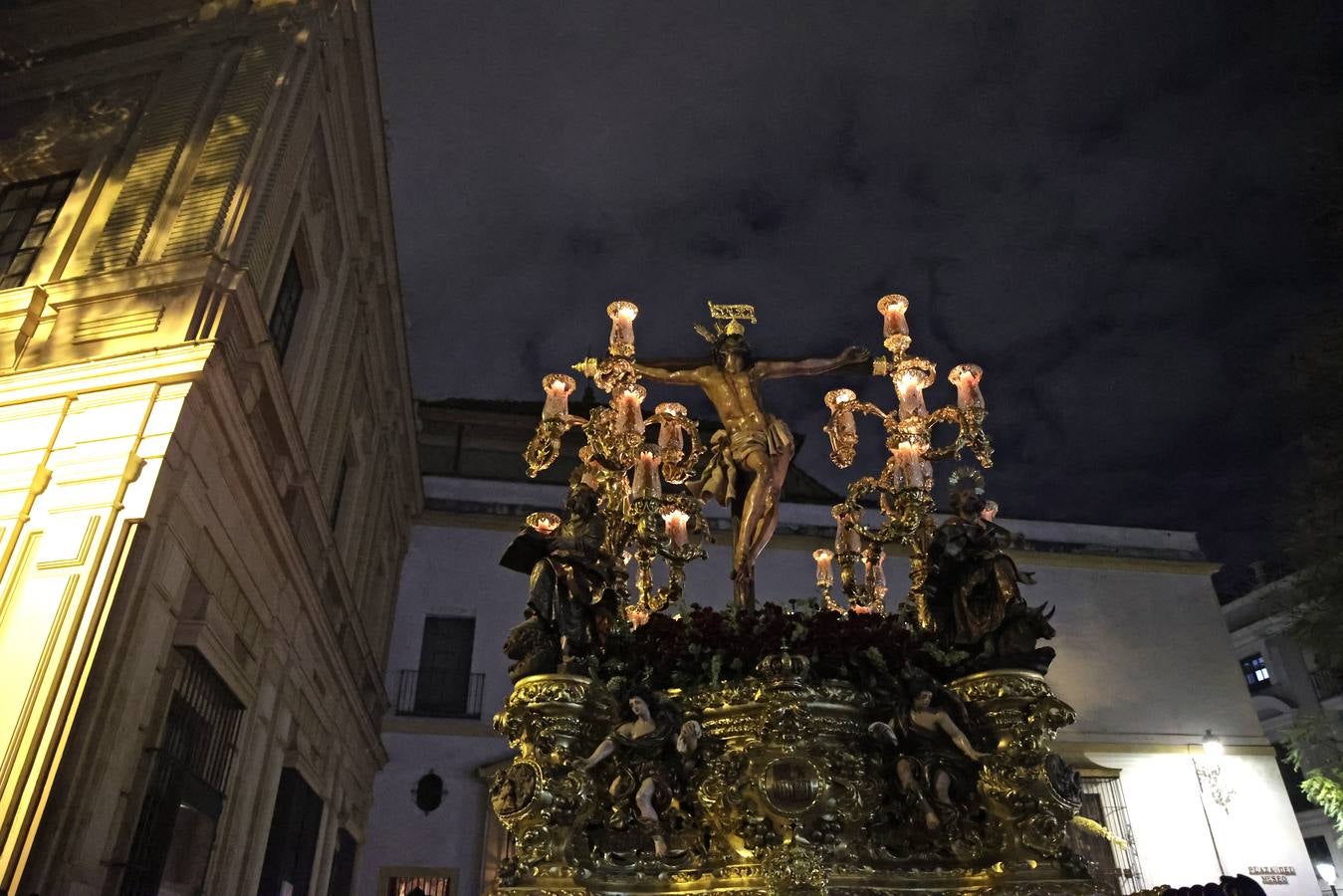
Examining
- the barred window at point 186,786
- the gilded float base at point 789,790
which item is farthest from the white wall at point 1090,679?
the gilded float base at point 789,790

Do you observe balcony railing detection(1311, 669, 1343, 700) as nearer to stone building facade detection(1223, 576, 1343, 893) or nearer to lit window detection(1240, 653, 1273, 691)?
stone building facade detection(1223, 576, 1343, 893)

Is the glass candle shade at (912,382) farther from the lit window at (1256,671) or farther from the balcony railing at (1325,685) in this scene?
the lit window at (1256,671)

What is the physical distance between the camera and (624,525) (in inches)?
314

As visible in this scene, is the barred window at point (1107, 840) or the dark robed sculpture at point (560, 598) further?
the barred window at point (1107, 840)

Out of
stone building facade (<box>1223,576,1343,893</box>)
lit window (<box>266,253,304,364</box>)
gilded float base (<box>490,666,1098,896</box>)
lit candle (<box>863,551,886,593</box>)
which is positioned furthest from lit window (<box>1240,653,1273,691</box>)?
lit window (<box>266,253,304,364</box>)

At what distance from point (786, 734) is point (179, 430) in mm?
4611

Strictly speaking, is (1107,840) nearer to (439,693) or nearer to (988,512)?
(988,512)

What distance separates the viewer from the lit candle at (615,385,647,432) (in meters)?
8.19

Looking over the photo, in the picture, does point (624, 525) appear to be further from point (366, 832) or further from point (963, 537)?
point (366, 832)

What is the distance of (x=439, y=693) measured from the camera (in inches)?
613

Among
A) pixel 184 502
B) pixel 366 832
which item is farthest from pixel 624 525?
pixel 366 832

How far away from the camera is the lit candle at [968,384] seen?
26.6 feet

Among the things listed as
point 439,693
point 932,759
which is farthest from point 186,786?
point 439,693

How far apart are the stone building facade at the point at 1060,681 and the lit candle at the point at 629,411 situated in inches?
328
